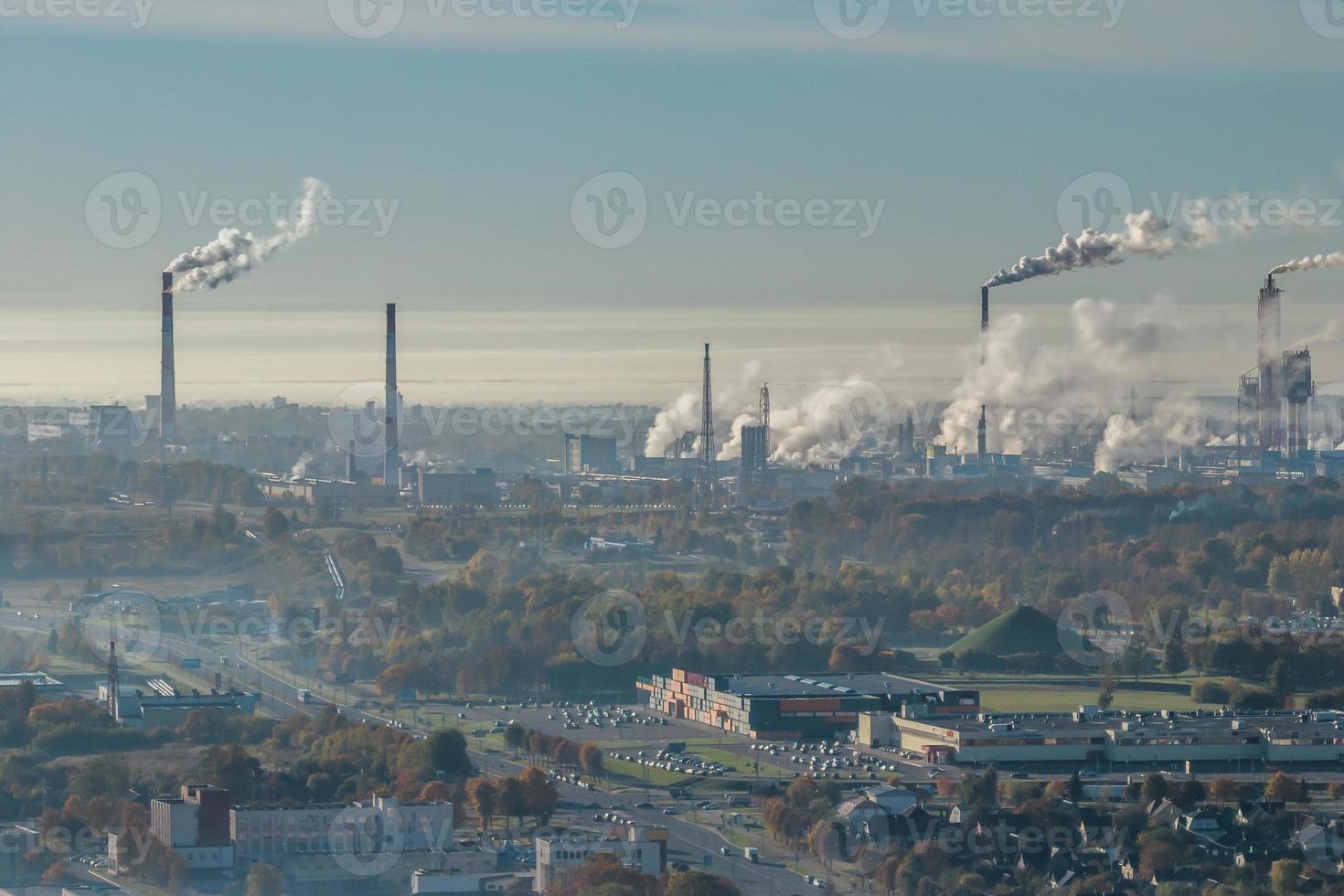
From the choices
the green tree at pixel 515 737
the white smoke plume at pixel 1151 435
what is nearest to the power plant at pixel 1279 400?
the white smoke plume at pixel 1151 435

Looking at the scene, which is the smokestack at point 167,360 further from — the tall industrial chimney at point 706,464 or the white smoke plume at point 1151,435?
the white smoke plume at point 1151,435

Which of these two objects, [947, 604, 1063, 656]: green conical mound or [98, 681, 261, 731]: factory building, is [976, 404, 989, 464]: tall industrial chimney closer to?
[947, 604, 1063, 656]: green conical mound

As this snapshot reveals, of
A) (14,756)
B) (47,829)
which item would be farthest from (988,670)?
(47,829)

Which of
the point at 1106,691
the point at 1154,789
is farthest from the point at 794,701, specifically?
the point at 1154,789

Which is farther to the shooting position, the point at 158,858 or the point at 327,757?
the point at 327,757

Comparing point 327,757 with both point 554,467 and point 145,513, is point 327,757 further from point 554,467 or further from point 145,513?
point 554,467

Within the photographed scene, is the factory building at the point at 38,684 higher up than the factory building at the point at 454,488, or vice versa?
the factory building at the point at 454,488

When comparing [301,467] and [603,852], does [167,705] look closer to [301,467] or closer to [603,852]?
[603,852]

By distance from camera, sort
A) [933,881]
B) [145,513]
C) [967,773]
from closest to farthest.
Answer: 1. [933,881]
2. [967,773]
3. [145,513]
